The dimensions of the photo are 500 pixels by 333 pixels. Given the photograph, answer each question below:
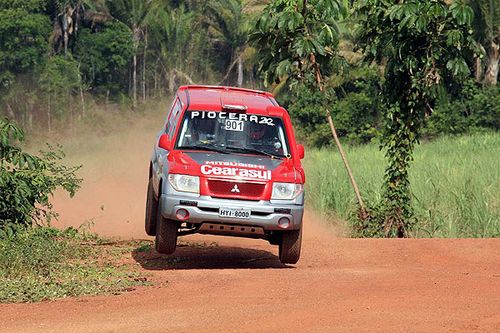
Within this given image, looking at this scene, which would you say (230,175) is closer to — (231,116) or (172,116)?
(231,116)

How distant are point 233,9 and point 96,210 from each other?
121ft

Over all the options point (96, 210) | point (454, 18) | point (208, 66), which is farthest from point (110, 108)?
point (454, 18)

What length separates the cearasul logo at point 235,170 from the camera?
13273mm

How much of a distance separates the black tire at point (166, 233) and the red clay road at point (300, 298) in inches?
16.6

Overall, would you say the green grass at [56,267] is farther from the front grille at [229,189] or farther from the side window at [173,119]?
Answer: the side window at [173,119]

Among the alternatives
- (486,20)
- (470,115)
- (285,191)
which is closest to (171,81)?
(470,115)

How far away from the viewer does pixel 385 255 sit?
51.1ft

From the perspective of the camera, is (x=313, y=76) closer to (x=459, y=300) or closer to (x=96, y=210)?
(x=96, y=210)

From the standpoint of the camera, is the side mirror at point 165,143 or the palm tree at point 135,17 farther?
the palm tree at point 135,17

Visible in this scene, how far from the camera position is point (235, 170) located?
1330 cm

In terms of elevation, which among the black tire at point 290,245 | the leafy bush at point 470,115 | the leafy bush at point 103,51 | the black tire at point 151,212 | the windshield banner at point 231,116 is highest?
the windshield banner at point 231,116

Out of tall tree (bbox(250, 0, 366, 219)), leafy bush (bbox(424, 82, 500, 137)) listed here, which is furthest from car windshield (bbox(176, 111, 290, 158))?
leafy bush (bbox(424, 82, 500, 137))

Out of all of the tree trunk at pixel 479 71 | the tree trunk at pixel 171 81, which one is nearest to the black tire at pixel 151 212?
the tree trunk at pixel 479 71

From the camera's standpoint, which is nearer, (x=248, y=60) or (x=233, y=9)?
(x=248, y=60)
